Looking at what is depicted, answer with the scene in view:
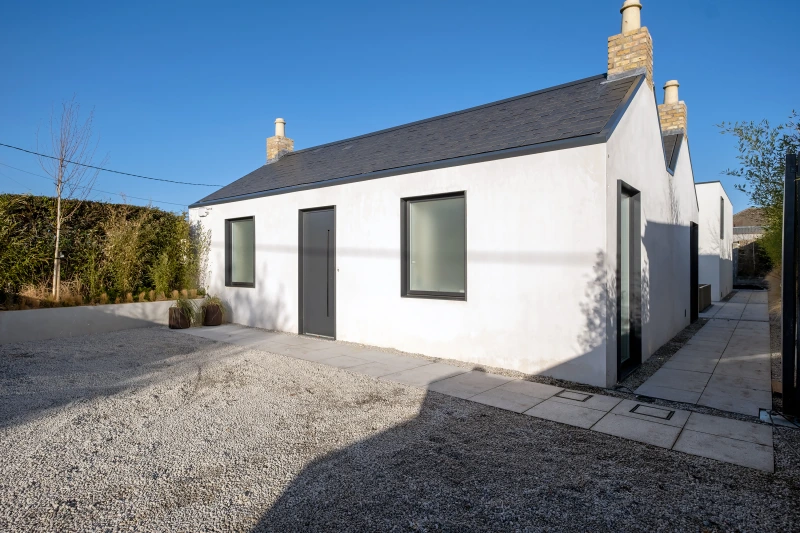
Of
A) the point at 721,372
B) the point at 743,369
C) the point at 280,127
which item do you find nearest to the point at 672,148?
the point at 743,369

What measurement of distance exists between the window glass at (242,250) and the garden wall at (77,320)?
1.07 meters

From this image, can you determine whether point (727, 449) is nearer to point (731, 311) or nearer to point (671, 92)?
point (671, 92)

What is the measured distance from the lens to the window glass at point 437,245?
5.74m

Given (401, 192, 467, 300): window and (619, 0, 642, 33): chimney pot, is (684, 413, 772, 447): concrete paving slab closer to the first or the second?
(401, 192, 467, 300): window

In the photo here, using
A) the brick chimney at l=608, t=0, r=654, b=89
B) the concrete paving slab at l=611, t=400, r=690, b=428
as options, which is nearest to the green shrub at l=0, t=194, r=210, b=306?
the brick chimney at l=608, t=0, r=654, b=89

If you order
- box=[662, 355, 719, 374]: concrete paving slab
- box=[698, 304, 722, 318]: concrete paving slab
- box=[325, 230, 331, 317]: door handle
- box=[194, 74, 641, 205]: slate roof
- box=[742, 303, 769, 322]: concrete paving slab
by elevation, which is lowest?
box=[662, 355, 719, 374]: concrete paving slab

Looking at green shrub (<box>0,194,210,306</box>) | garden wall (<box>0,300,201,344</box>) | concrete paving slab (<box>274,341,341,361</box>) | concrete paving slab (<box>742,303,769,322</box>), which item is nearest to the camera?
concrete paving slab (<box>274,341,341,361</box>)

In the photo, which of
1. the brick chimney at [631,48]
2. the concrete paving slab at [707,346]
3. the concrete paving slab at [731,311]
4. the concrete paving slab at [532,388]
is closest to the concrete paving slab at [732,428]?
the concrete paving slab at [532,388]

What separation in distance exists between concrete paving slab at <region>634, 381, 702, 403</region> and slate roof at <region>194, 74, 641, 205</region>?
9.16ft

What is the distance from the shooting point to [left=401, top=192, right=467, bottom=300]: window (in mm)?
5723

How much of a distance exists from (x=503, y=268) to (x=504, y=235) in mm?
408

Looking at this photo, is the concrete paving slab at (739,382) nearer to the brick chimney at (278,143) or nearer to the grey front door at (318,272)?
the grey front door at (318,272)

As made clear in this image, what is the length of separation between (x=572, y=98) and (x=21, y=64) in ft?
37.6

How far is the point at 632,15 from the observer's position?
5957 mm
